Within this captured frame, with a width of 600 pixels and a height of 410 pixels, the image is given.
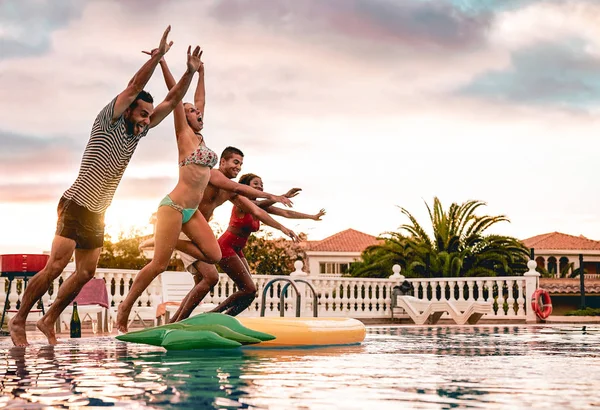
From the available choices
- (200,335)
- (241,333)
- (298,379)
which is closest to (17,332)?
(200,335)

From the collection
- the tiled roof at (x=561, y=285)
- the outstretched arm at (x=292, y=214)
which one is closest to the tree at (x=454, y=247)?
the tiled roof at (x=561, y=285)

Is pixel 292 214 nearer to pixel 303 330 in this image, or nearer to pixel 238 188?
pixel 238 188

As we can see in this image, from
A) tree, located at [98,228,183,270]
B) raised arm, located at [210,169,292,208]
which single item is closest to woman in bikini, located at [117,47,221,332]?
raised arm, located at [210,169,292,208]

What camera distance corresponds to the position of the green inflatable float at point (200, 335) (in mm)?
6922

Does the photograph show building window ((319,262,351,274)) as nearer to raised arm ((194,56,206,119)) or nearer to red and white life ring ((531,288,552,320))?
red and white life ring ((531,288,552,320))

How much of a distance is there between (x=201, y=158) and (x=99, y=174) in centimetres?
95

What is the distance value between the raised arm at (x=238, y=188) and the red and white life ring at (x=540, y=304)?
49.1 feet

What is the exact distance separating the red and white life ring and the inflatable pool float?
45.3 ft

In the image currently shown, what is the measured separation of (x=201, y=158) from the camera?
7.58 metres

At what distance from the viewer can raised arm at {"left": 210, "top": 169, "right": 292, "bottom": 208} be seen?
7.74 m

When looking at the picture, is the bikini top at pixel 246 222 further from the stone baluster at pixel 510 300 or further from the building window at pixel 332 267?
the building window at pixel 332 267

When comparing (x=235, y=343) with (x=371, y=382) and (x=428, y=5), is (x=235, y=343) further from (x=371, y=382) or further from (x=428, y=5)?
(x=428, y=5)

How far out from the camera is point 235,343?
279 inches

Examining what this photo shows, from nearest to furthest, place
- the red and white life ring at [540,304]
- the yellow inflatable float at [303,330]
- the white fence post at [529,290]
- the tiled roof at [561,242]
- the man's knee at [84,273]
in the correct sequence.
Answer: the man's knee at [84,273] < the yellow inflatable float at [303,330] < the red and white life ring at [540,304] < the white fence post at [529,290] < the tiled roof at [561,242]
